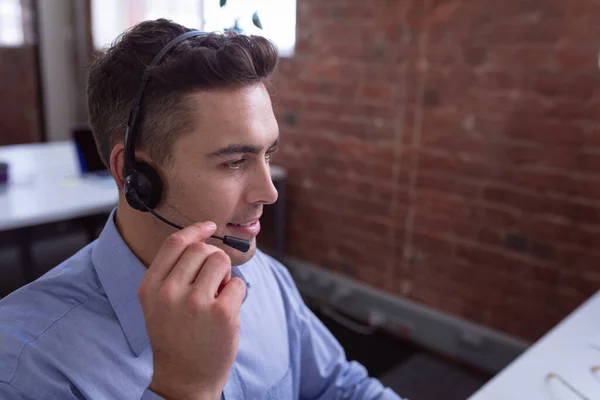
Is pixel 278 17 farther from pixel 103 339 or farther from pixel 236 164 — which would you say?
pixel 103 339

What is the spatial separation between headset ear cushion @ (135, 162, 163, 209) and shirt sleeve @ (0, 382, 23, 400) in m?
0.32

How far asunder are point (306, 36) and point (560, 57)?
1212mm

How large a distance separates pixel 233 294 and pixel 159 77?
0.38m

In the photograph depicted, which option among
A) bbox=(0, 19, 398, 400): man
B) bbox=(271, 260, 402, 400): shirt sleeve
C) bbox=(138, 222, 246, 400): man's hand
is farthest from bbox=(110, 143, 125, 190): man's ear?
bbox=(271, 260, 402, 400): shirt sleeve

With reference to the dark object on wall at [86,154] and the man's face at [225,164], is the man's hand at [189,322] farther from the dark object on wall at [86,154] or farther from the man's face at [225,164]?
the dark object on wall at [86,154]

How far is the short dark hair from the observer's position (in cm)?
86

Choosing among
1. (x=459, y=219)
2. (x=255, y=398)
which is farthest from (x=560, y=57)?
(x=255, y=398)

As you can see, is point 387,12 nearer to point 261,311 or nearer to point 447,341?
point 447,341

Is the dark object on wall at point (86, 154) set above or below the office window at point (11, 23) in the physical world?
below

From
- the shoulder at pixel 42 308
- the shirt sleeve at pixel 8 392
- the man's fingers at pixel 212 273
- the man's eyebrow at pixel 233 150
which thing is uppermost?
the man's eyebrow at pixel 233 150

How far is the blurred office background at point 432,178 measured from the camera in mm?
1923

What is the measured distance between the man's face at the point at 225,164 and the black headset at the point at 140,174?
0.02 meters

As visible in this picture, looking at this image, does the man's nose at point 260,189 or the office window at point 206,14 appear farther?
the office window at point 206,14

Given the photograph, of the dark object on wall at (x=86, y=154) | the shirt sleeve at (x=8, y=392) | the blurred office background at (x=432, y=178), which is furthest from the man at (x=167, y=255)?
the dark object on wall at (x=86, y=154)
